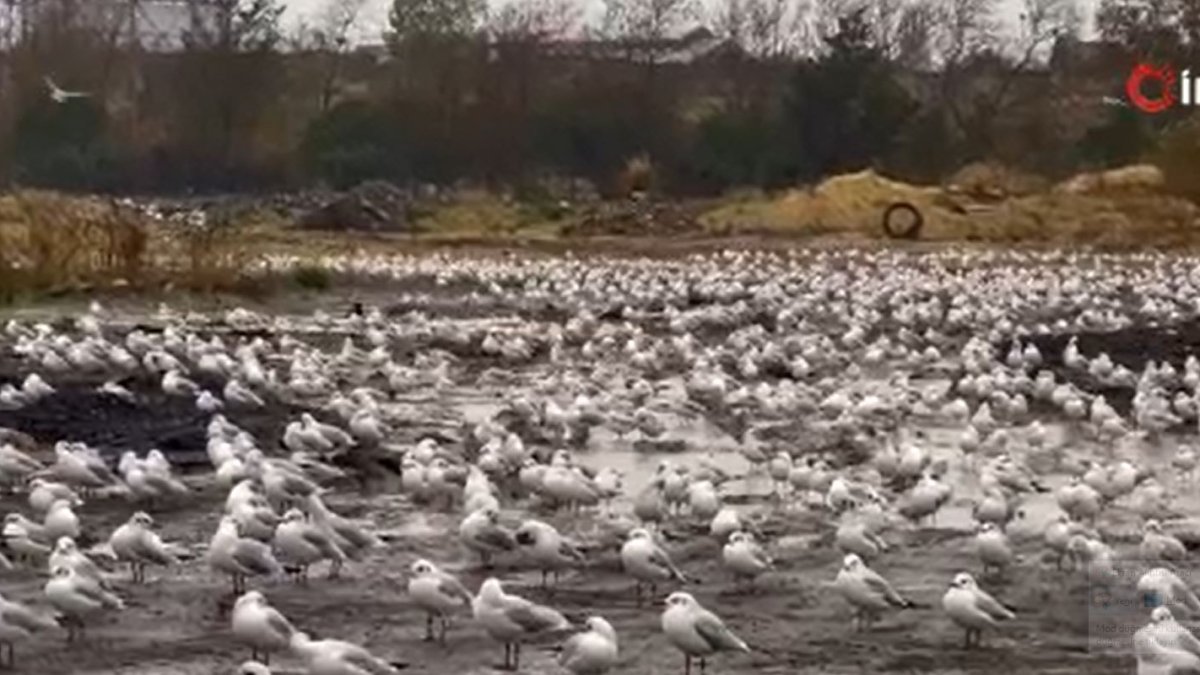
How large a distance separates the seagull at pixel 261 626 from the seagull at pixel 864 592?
2796 millimetres

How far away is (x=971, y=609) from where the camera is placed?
1123cm

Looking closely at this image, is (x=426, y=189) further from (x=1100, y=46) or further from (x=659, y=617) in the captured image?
(x=659, y=617)

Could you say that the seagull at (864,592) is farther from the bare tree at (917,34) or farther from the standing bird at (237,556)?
the bare tree at (917,34)

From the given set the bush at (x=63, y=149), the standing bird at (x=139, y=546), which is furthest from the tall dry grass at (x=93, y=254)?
the bush at (x=63, y=149)

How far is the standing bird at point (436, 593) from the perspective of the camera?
11445 mm

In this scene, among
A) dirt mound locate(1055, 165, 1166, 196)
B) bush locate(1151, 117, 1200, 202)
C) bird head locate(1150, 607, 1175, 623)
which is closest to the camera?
bird head locate(1150, 607, 1175, 623)

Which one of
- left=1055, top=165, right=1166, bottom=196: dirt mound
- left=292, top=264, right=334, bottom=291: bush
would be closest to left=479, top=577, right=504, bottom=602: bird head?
left=292, top=264, right=334, bottom=291: bush

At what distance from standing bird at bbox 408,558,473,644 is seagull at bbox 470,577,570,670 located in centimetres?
34

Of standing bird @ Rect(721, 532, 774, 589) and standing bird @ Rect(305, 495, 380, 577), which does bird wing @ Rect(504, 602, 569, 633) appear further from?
standing bird @ Rect(305, 495, 380, 577)

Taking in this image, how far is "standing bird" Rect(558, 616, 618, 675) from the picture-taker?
10.2 metres

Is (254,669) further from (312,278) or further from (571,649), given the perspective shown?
(312,278)

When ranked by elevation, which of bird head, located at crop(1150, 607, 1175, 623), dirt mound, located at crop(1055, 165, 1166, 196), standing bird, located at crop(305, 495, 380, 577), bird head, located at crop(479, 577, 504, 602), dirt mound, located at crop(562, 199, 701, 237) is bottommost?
dirt mound, located at crop(562, 199, 701, 237)

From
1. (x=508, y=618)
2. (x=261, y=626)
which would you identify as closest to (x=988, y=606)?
(x=508, y=618)

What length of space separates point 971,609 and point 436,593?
2562 mm
